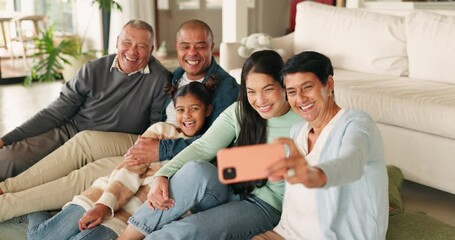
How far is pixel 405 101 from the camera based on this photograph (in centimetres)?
283

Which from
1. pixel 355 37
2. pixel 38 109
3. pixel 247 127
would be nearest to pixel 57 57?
pixel 38 109

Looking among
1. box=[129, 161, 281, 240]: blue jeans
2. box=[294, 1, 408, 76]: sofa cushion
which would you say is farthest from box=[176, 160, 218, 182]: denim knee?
box=[294, 1, 408, 76]: sofa cushion

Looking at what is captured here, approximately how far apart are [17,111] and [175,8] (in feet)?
12.5

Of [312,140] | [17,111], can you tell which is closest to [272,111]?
[312,140]

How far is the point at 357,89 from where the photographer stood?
312 centimetres

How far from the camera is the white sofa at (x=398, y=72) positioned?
271 centimetres

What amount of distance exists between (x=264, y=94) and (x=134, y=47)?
0.94 meters

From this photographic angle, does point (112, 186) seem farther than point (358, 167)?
Yes

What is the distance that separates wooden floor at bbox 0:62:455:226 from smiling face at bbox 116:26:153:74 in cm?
143

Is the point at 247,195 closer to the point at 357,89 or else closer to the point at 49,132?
the point at 49,132

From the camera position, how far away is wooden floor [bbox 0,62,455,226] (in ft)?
8.75

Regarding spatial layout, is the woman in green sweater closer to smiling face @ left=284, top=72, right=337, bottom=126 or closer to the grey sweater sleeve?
smiling face @ left=284, top=72, right=337, bottom=126

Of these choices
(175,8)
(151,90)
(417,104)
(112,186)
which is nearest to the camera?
(112,186)

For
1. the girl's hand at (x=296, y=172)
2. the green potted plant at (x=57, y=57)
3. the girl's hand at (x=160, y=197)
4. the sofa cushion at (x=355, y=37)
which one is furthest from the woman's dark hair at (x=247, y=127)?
the green potted plant at (x=57, y=57)
